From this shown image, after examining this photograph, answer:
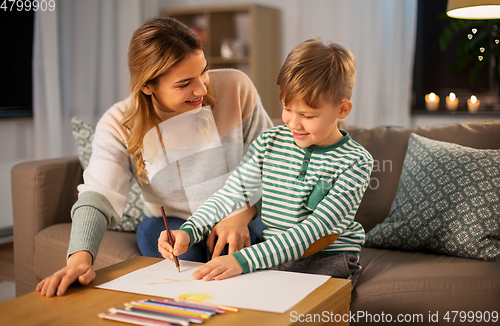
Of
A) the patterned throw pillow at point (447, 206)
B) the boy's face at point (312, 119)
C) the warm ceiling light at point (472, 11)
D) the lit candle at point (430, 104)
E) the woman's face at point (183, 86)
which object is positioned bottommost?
the patterned throw pillow at point (447, 206)

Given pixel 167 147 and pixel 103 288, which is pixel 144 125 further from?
pixel 103 288

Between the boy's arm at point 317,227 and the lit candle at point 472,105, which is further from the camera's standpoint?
the lit candle at point 472,105

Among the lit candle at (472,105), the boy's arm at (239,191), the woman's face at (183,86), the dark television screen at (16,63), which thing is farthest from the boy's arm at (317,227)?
the dark television screen at (16,63)

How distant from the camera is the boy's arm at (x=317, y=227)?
945 mm

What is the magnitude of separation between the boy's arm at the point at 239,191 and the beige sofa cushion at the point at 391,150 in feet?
1.97

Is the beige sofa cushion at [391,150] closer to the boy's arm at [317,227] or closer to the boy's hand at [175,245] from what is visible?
the boy's arm at [317,227]

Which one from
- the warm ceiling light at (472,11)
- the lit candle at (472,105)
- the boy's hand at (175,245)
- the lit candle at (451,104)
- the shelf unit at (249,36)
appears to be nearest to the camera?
the boy's hand at (175,245)

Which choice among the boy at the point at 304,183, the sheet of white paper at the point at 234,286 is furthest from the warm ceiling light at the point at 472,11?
the sheet of white paper at the point at 234,286

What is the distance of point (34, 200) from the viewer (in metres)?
1.80

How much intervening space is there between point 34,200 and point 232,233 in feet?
3.31

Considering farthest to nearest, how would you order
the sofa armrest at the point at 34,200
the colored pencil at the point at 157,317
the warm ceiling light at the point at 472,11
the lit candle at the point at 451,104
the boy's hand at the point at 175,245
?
the lit candle at the point at 451,104 < the sofa armrest at the point at 34,200 < the warm ceiling light at the point at 472,11 < the boy's hand at the point at 175,245 < the colored pencil at the point at 157,317

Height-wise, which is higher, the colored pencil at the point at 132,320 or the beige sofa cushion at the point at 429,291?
the colored pencil at the point at 132,320

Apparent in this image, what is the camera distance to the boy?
39.1 inches

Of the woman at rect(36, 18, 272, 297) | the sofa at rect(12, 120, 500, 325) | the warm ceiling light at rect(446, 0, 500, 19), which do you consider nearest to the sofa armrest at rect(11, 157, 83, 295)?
the sofa at rect(12, 120, 500, 325)
